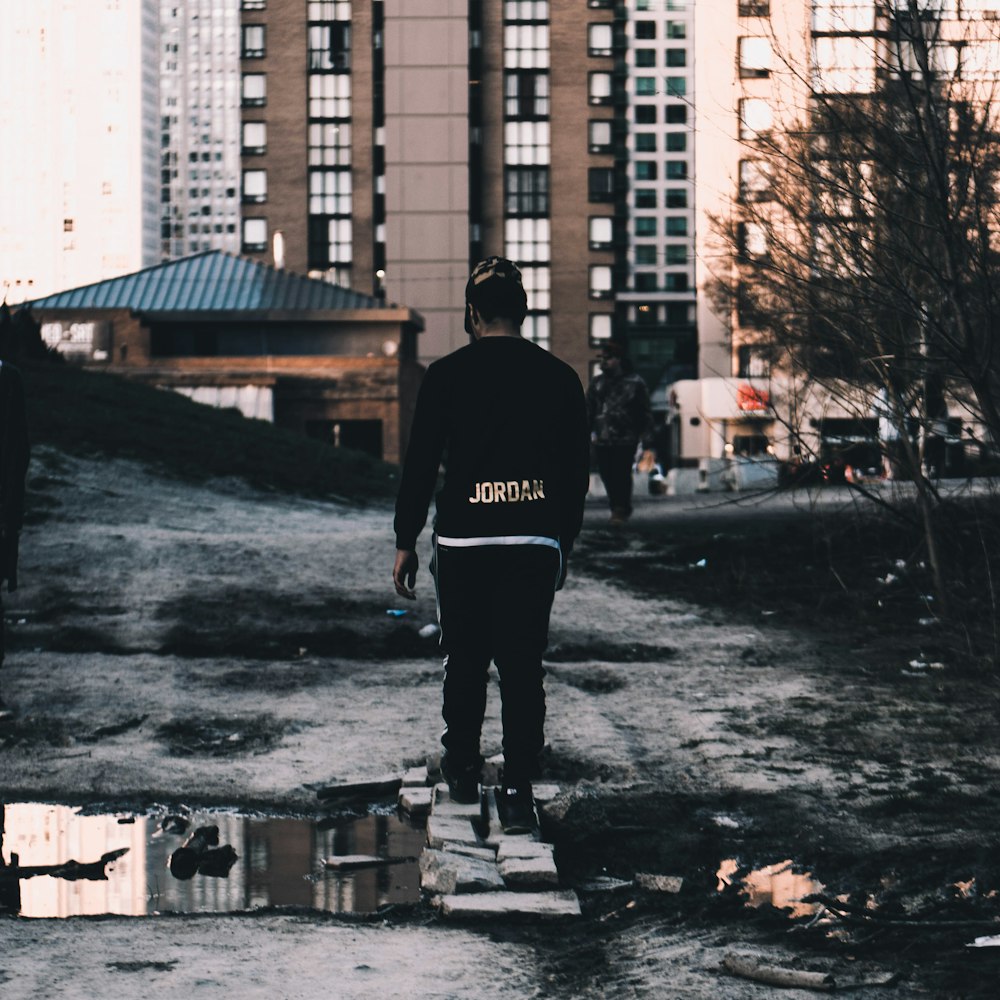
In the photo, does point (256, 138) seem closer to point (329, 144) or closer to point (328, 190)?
point (329, 144)

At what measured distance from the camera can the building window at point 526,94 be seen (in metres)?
86.4

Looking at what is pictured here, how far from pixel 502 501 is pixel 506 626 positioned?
16.2 inches

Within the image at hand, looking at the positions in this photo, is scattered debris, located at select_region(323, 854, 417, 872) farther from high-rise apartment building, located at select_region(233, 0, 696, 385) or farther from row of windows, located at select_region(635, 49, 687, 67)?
row of windows, located at select_region(635, 49, 687, 67)

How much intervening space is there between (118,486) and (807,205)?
12.9 meters

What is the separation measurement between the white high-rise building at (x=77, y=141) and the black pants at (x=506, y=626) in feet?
633

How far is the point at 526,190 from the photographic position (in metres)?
87.5

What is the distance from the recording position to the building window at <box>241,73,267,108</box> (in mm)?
85125

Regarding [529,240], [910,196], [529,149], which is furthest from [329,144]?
[910,196]

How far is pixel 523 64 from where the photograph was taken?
86812 mm

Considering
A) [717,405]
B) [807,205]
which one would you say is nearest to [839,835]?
[807,205]

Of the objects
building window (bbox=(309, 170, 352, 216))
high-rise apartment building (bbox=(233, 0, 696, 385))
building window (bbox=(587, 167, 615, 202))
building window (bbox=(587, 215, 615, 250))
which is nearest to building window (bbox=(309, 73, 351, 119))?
high-rise apartment building (bbox=(233, 0, 696, 385))

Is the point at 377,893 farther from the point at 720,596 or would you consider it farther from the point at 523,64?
the point at 523,64

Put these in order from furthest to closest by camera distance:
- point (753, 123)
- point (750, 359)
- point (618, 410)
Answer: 1. point (750, 359)
2. point (618, 410)
3. point (753, 123)

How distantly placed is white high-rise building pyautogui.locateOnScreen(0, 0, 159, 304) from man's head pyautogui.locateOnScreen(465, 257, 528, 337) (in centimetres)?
19271
